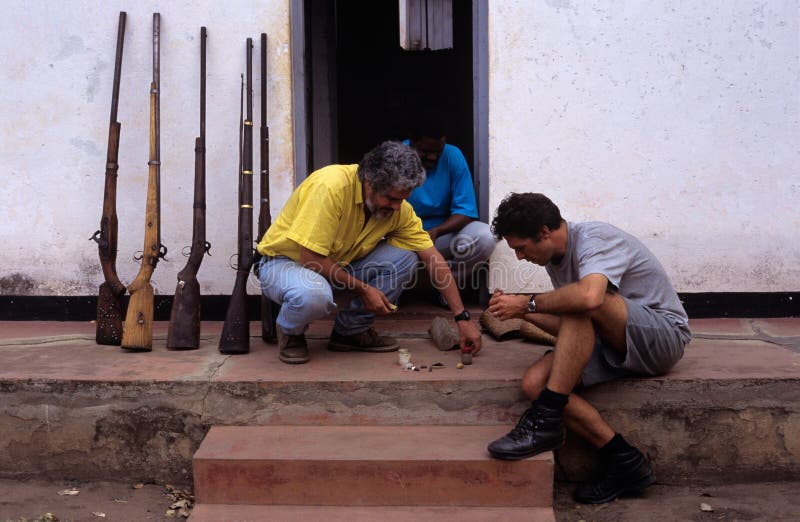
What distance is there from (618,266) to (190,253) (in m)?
2.35

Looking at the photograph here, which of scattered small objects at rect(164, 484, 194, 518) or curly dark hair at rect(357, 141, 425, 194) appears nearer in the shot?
scattered small objects at rect(164, 484, 194, 518)

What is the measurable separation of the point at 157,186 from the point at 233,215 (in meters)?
0.51

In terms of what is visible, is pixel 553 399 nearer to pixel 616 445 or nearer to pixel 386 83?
pixel 616 445

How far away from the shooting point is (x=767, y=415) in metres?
3.38

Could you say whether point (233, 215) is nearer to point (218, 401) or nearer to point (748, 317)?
point (218, 401)

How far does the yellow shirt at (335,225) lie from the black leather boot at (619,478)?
141cm

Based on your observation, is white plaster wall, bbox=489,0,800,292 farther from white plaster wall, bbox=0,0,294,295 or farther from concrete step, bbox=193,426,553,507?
concrete step, bbox=193,426,553,507

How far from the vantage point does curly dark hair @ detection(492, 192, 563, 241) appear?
312 cm

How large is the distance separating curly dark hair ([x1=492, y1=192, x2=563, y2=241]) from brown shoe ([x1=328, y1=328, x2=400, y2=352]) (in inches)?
42.3

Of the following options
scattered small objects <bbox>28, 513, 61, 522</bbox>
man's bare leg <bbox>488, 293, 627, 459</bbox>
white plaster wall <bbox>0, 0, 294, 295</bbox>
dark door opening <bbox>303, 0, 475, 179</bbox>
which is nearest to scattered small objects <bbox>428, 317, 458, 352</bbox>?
man's bare leg <bbox>488, 293, 627, 459</bbox>

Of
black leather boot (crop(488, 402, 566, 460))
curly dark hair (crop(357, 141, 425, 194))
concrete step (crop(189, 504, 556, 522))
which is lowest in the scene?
concrete step (crop(189, 504, 556, 522))

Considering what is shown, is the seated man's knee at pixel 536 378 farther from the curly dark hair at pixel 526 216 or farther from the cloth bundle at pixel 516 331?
the cloth bundle at pixel 516 331

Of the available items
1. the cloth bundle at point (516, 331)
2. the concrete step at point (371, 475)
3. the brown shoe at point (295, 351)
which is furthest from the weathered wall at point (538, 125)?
the concrete step at point (371, 475)

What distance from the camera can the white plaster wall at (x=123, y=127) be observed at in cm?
452
